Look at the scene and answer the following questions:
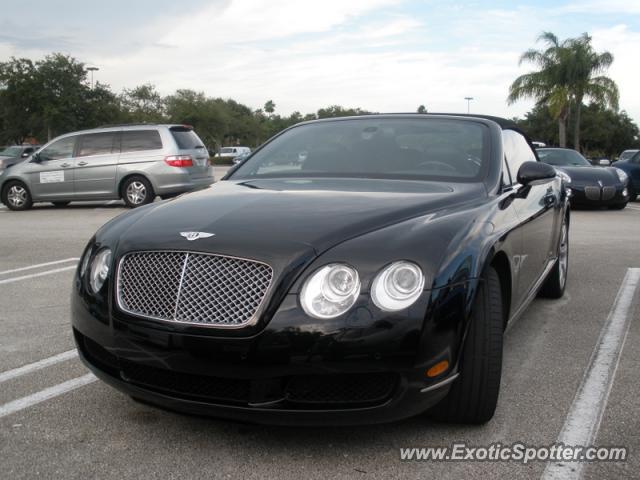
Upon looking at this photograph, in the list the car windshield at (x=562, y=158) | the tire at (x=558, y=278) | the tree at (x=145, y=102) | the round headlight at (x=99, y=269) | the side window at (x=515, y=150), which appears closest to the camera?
the round headlight at (x=99, y=269)

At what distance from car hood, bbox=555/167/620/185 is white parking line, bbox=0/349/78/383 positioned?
11781mm

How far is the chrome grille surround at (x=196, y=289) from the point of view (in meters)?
2.61

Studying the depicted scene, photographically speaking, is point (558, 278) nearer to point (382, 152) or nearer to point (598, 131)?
point (382, 152)

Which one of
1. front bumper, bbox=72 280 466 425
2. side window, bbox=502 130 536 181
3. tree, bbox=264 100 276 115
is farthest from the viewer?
tree, bbox=264 100 276 115

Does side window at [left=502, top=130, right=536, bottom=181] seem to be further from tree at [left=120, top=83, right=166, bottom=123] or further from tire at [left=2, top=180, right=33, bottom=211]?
tree at [left=120, top=83, right=166, bottom=123]

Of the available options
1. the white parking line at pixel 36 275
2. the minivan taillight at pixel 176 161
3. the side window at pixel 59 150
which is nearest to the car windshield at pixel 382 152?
the white parking line at pixel 36 275

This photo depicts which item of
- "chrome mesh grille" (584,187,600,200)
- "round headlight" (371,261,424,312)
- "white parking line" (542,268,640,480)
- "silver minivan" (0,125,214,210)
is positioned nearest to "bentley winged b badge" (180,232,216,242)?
"round headlight" (371,261,424,312)

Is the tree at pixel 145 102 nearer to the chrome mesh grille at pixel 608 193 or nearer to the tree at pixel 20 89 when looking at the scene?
the tree at pixel 20 89

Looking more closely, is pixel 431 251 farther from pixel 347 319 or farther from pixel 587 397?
pixel 587 397

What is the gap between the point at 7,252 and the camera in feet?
28.3

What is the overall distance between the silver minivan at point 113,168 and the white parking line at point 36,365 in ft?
33.5

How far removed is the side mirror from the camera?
4016mm

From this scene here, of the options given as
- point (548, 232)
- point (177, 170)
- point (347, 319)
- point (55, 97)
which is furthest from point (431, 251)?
point (55, 97)

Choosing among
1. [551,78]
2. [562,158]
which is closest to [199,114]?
[551,78]
